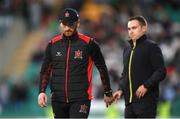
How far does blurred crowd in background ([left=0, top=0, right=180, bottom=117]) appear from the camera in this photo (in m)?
17.4

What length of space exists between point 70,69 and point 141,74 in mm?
981

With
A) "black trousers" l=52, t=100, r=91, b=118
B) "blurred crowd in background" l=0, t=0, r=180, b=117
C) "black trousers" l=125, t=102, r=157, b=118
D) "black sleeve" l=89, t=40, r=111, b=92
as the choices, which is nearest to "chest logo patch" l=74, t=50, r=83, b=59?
"black sleeve" l=89, t=40, r=111, b=92

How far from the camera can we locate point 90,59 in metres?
8.52

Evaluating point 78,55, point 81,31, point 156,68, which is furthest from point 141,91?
point 81,31

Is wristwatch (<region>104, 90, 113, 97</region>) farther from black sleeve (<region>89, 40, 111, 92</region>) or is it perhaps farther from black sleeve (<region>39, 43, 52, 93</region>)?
black sleeve (<region>39, 43, 52, 93</region>)

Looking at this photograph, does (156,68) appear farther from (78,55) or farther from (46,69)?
(46,69)

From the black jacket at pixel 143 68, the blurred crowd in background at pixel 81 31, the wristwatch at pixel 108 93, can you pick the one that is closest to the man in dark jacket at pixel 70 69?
the wristwatch at pixel 108 93

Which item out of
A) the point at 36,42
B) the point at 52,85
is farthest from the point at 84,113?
the point at 36,42

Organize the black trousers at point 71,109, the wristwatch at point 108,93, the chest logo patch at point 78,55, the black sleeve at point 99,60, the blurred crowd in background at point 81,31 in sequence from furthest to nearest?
the blurred crowd in background at point 81,31, the wristwatch at point 108,93, the black sleeve at point 99,60, the chest logo patch at point 78,55, the black trousers at point 71,109

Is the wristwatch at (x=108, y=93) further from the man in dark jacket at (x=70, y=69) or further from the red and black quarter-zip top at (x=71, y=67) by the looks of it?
the man in dark jacket at (x=70, y=69)

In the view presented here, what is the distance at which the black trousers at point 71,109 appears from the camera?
826 centimetres

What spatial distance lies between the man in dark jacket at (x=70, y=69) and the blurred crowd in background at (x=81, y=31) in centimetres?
829

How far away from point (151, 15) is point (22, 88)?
177 inches

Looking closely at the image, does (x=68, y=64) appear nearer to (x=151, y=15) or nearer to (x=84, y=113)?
(x=84, y=113)
